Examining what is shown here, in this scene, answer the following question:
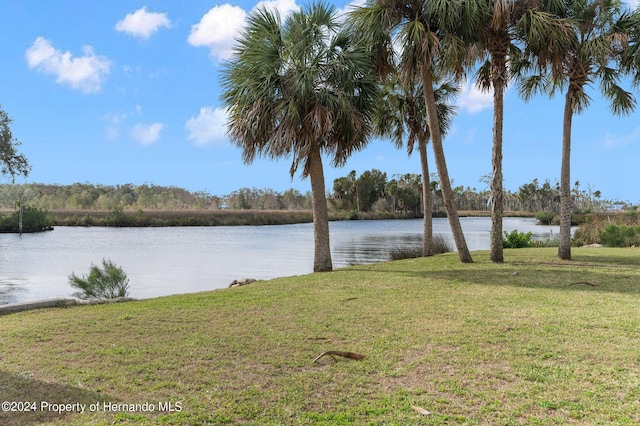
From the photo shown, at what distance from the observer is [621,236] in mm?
20641

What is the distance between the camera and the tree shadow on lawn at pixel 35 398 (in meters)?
3.75

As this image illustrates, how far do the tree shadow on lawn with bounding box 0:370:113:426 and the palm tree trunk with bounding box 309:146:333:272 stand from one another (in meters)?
9.77

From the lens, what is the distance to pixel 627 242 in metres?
20.5

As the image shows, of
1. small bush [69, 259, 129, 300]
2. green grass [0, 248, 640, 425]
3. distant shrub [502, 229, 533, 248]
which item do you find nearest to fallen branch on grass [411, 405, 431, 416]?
green grass [0, 248, 640, 425]

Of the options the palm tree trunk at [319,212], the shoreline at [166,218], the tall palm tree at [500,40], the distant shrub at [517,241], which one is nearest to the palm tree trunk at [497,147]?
the tall palm tree at [500,40]

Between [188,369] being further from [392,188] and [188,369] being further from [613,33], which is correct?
[392,188]

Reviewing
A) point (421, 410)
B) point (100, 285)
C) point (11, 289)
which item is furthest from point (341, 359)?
point (11, 289)

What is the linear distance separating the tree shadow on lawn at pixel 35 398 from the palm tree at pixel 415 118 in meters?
15.6

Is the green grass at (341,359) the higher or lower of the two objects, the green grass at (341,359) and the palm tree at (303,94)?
the lower

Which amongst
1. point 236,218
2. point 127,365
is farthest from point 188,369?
point 236,218

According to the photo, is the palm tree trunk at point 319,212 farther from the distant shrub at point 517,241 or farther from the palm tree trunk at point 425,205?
the distant shrub at point 517,241

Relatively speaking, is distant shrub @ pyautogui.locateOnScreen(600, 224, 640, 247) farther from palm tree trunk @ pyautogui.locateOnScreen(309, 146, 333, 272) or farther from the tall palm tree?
palm tree trunk @ pyautogui.locateOnScreen(309, 146, 333, 272)

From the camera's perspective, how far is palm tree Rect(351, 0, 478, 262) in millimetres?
12766

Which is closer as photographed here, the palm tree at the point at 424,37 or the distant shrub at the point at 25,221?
the palm tree at the point at 424,37
